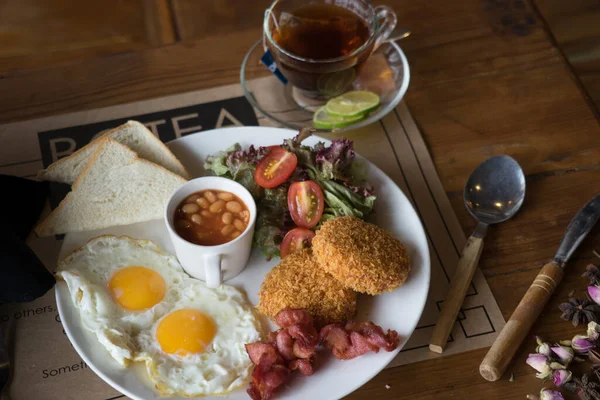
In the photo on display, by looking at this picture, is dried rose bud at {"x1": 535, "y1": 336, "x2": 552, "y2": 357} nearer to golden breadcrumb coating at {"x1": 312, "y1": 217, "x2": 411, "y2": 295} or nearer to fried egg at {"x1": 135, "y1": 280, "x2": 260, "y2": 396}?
golden breadcrumb coating at {"x1": 312, "y1": 217, "x2": 411, "y2": 295}

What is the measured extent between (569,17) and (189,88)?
8.11 ft

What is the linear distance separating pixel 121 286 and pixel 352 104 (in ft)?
4.79

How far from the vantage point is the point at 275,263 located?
267 centimetres

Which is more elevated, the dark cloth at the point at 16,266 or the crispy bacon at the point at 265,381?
the dark cloth at the point at 16,266

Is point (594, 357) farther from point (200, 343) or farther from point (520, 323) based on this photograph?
point (200, 343)

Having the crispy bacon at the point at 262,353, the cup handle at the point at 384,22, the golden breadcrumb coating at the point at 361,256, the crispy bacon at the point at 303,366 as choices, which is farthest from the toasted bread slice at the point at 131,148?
the cup handle at the point at 384,22

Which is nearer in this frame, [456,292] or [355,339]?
[355,339]

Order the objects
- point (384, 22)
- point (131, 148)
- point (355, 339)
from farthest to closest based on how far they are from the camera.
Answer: point (384, 22) → point (131, 148) → point (355, 339)

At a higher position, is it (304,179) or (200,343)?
(304,179)

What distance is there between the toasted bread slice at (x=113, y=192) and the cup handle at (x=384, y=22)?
4.35ft

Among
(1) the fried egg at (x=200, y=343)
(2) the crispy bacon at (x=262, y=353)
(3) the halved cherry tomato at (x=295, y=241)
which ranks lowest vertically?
(1) the fried egg at (x=200, y=343)

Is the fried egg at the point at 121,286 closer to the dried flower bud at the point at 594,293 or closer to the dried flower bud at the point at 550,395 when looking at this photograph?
the dried flower bud at the point at 550,395

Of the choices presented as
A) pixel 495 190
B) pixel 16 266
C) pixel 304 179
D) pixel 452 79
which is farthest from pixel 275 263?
pixel 452 79

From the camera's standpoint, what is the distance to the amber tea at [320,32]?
316 cm
